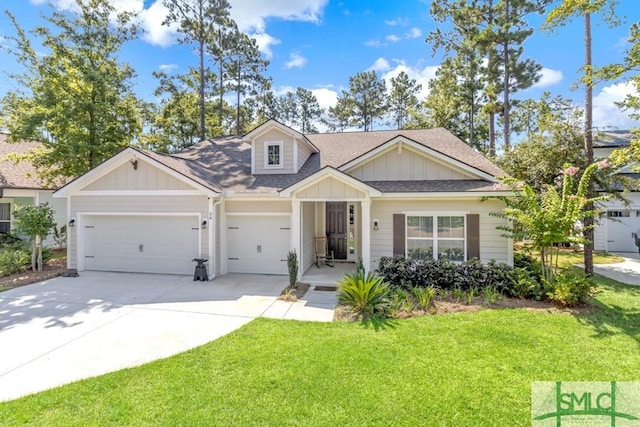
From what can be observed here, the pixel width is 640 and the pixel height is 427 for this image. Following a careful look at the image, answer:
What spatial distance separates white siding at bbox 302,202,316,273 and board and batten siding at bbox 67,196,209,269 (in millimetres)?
3259

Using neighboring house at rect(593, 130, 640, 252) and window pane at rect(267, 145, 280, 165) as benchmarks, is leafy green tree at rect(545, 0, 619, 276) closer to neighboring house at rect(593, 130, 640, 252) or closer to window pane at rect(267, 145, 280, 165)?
neighboring house at rect(593, 130, 640, 252)

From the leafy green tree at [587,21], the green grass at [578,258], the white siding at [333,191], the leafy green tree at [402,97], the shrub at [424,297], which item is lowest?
the green grass at [578,258]

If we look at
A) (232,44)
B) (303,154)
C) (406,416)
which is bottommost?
(406,416)

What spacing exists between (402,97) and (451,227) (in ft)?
84.2

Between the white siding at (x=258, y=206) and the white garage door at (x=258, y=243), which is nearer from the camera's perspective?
the white siding at (x=258, y=206)

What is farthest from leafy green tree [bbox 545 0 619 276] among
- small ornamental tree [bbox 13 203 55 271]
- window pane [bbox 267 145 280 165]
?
small ornamental tree [bbox 13 203 55 271]

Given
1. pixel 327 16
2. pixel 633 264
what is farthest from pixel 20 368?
pixel 633 264

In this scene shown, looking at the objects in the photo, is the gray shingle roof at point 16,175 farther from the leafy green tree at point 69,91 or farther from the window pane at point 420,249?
the window pane at point 420,249

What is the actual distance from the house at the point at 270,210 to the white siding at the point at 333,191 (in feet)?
0.10

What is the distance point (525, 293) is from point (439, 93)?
23.6 metres

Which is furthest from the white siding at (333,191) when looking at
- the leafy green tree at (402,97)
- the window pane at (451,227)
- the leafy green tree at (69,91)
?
the leafy green tree at (402,97)

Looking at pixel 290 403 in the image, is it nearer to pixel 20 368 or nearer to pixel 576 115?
pixel 20 368

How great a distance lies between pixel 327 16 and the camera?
48.5 feet

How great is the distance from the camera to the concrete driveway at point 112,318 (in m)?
4.81
